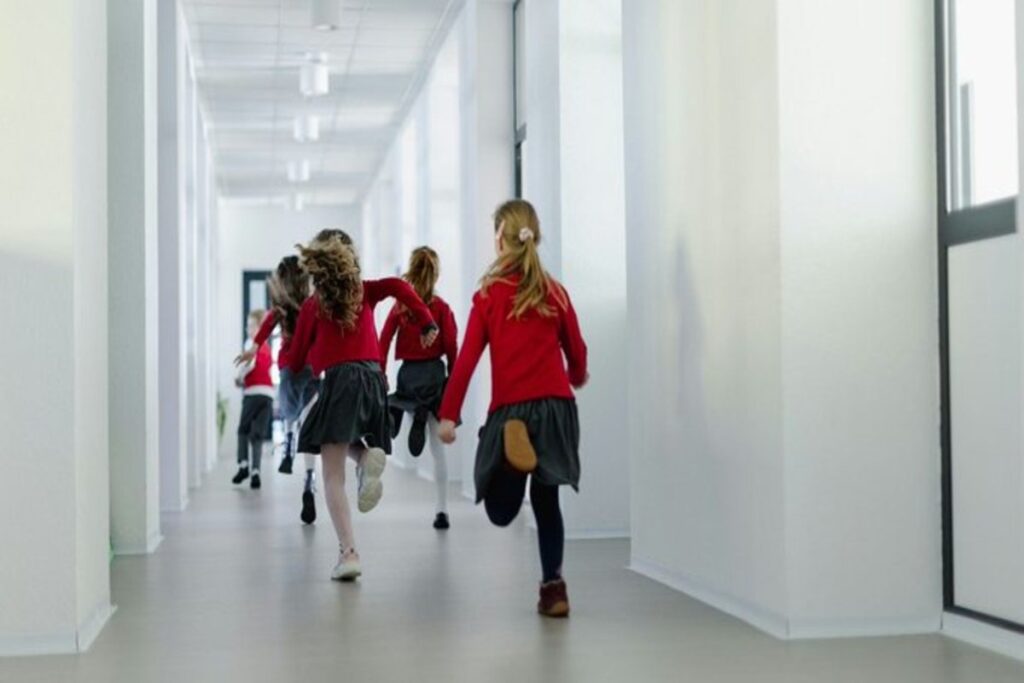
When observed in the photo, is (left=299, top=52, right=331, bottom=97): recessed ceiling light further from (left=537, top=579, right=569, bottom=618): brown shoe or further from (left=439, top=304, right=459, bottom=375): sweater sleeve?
(left=537, top=579, right=569, bottom=618): brown shoe

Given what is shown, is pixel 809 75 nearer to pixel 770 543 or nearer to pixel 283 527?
pixel 770 543

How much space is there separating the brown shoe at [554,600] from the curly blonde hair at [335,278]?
1690 mm

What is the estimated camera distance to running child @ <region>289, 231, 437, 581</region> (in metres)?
6.46

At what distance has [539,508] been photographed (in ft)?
18.0

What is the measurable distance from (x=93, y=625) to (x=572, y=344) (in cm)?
183

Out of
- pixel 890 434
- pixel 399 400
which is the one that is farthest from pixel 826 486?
pixel 399 400

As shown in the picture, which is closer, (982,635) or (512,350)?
(982,635)

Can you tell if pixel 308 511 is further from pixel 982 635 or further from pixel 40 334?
pixel 982 635

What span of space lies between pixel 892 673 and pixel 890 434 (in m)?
0.91

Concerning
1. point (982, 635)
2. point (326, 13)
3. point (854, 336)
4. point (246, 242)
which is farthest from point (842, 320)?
point (246, 242)

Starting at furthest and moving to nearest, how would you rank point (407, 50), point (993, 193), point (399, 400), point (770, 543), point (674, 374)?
point (407, 50), point (399, 400), point (674, 374), point (770, 543), point (993, 193)

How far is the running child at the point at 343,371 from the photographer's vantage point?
6457 millimetres

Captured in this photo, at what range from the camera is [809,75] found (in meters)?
4.83

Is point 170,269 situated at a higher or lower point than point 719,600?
higher
